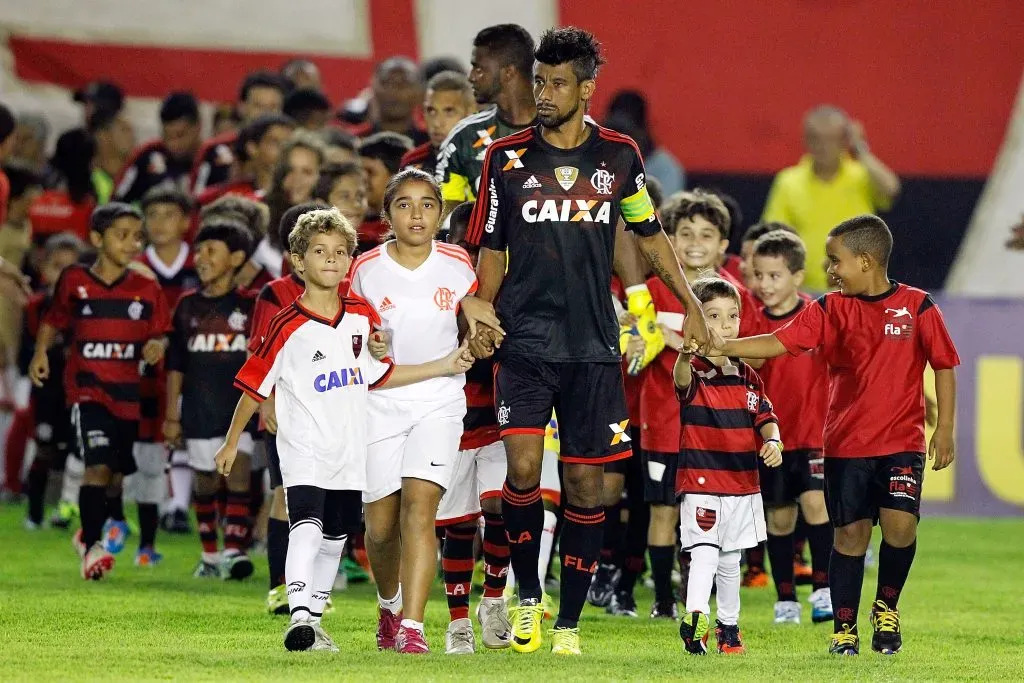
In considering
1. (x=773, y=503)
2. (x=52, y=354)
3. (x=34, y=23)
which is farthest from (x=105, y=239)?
(x=34, y=23)

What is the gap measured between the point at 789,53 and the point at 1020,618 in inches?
283

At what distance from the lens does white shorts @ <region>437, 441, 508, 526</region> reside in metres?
7.42

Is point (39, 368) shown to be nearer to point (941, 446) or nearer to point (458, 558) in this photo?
point (458, 558)

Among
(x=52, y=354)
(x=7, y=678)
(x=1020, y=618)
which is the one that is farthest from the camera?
(x=52, y=354)

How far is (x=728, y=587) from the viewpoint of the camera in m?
7.38

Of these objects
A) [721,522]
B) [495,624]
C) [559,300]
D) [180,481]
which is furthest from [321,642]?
[180,481]

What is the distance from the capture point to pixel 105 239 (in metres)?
10.1

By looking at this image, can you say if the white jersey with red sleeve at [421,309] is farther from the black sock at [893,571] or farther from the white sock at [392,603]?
the black sock at [893,571]

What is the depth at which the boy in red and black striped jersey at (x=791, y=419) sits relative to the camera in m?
9.01

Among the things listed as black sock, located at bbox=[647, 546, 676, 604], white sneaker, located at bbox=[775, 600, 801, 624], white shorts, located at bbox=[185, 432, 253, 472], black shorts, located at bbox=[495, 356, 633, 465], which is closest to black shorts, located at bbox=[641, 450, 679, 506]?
black sock, located at bbox=[647, 546, 676, 604]

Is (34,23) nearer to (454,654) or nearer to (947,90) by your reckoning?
(947,90)

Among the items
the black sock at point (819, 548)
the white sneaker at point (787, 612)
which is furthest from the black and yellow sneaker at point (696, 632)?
the black sock at point (819, 548)

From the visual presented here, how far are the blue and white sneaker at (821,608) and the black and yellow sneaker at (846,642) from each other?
1.45 metres

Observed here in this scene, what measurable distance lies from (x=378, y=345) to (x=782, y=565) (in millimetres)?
2899
